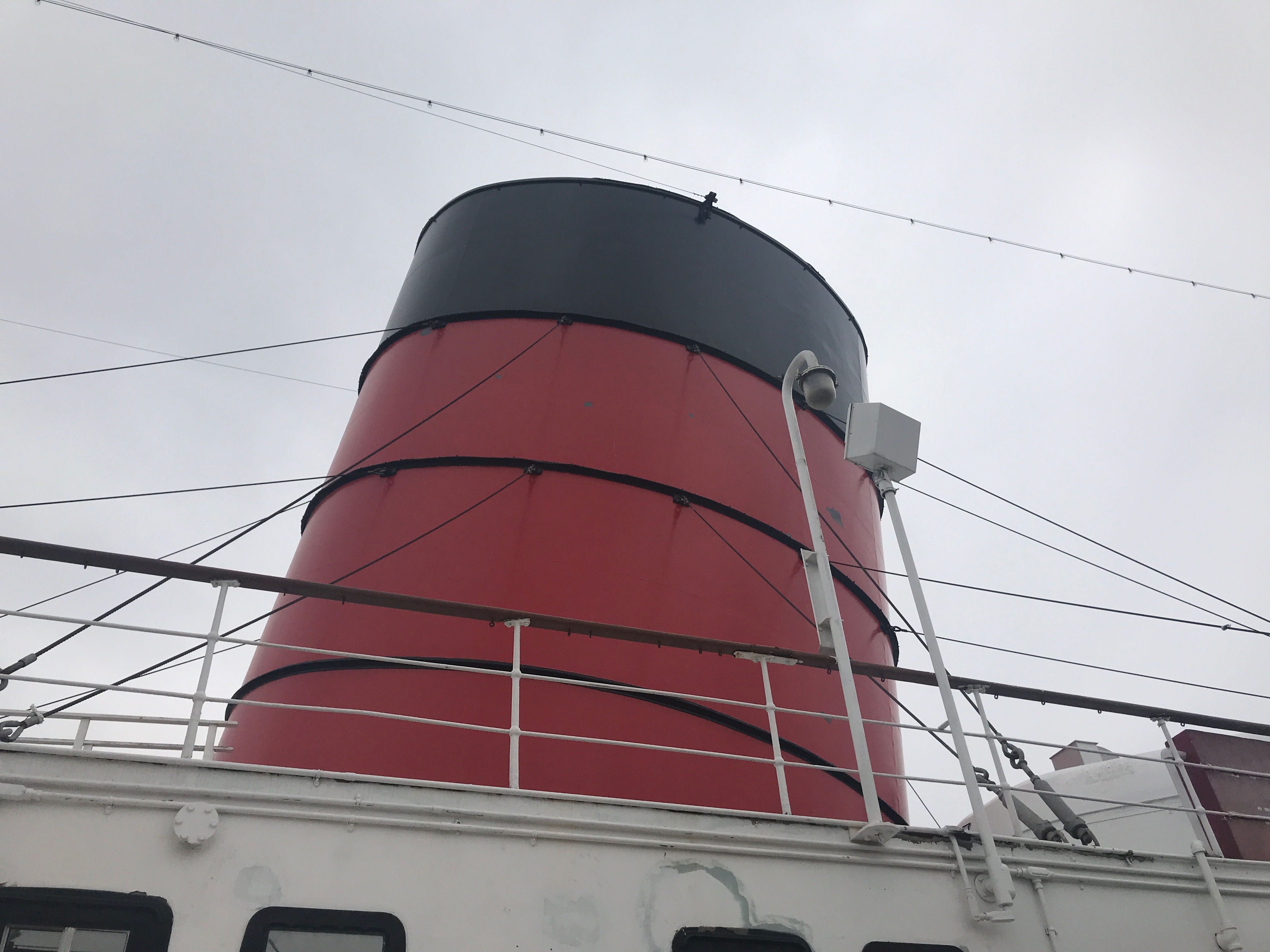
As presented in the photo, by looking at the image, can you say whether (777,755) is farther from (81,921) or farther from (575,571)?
(81,921)

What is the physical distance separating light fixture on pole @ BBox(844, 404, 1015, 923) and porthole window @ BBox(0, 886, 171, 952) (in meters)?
2.73

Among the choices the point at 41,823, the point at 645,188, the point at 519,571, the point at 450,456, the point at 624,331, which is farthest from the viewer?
the point at 645,188

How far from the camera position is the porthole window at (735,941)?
3084 millimetres

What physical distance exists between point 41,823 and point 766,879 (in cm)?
233

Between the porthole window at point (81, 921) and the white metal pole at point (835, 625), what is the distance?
2.29m

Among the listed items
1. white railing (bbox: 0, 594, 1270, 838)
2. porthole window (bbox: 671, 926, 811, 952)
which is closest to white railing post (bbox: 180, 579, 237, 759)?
white railing (bbox: 0, 594, 1270, 838)

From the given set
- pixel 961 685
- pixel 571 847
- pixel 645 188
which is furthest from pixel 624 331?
pixel 571 847

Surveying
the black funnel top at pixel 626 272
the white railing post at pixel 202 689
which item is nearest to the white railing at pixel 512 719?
the white railing post at pixel 202 689

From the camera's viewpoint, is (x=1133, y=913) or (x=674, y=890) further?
(x=1133, y=913)

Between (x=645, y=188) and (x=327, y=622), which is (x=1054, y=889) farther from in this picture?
(x=645, y=188)

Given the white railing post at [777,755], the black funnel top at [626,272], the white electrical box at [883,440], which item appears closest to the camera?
the white railing post at [777,755]

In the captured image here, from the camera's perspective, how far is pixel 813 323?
6602 mm

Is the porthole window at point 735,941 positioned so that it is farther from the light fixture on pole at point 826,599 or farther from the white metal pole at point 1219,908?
the white metal pole at point 1219,908

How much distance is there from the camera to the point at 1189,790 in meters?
4.54
